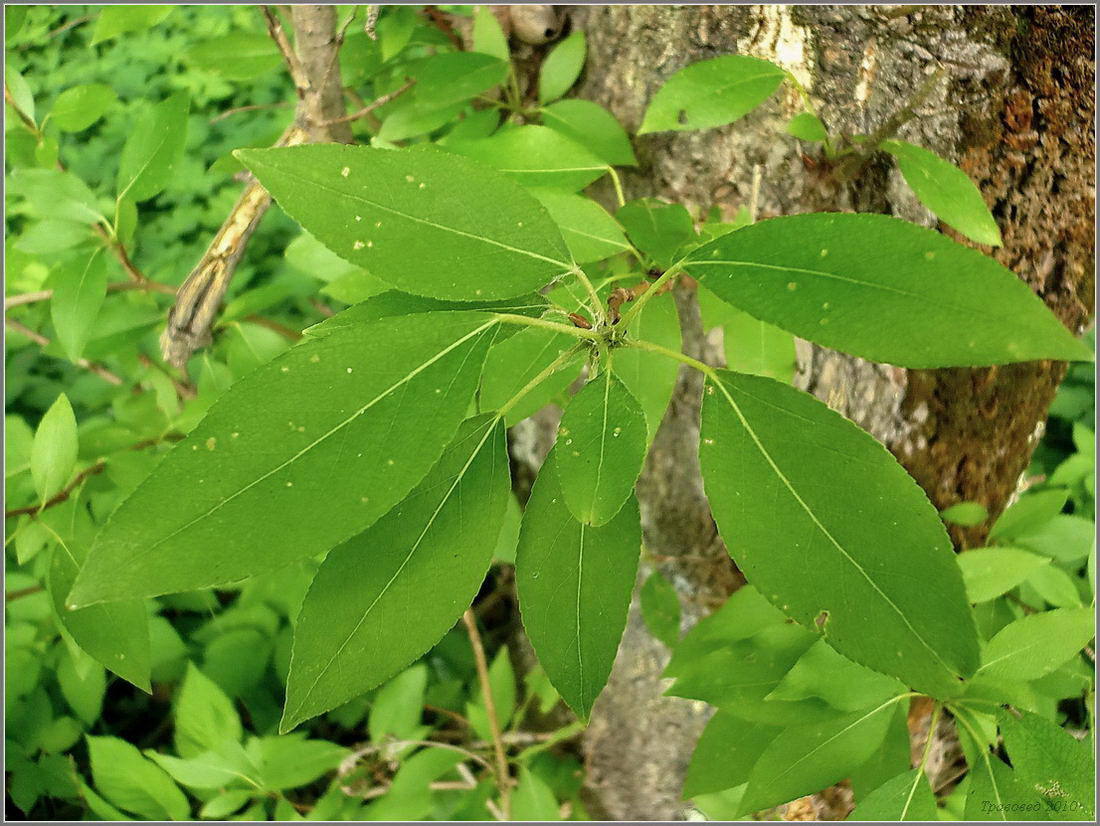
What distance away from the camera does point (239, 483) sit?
0.43m

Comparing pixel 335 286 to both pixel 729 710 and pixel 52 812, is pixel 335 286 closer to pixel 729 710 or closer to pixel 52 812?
pixel 729 710

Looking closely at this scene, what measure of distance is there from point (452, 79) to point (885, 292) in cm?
78

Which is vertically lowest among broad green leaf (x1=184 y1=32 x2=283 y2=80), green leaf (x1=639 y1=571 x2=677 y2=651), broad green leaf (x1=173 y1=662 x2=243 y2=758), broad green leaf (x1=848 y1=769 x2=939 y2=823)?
broad green leaf (x1=173 y1=662 x2=243 y2=758)

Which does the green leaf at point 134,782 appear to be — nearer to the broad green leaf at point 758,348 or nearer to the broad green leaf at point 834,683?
the broad green leaf at point 834,683

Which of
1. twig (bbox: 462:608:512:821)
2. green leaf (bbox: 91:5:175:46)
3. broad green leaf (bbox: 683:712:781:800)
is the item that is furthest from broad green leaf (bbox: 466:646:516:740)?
green leaf (bbox: 91:5:175:46)

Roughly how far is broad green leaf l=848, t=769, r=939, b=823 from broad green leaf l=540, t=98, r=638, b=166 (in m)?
0.78

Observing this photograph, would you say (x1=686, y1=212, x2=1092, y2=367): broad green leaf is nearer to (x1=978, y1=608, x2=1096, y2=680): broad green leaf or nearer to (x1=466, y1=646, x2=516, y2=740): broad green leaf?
(x1=978, y1=608, x2=1096, y2=680): broad green leaf

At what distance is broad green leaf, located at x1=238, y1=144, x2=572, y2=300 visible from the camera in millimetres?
476

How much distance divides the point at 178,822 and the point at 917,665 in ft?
3.99

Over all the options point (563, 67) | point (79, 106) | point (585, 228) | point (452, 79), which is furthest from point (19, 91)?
point (585, 228)

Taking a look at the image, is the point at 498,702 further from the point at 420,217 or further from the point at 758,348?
the point at 420,217

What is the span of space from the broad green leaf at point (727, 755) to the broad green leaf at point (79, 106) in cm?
118

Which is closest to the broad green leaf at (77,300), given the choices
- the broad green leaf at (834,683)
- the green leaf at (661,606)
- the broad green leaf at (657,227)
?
the broad green leaf at (657,227)

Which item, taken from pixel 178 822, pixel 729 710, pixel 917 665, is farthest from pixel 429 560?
pixel 178 822
